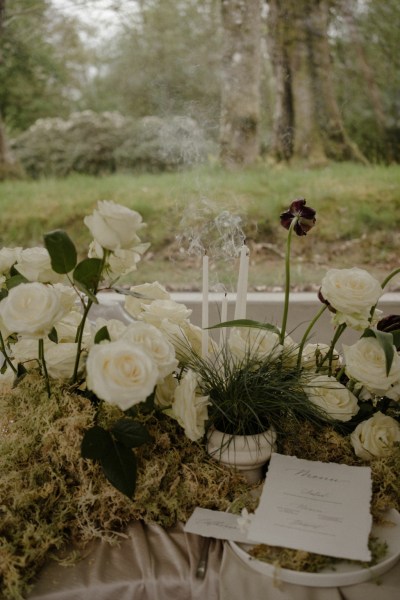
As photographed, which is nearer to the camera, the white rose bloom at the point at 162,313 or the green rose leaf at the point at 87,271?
the green rose leaf at the point at 87,271

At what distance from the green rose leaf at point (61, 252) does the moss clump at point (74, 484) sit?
0.64 ft

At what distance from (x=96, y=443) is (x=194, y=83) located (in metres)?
3.95

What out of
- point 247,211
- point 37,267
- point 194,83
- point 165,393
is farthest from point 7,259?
point 194,83

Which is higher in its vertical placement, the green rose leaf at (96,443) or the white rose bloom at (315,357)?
the white rose bloom at (315,357)

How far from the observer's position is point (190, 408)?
32.5 inches

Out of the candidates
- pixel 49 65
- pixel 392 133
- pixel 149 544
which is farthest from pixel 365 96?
pixel 149 544

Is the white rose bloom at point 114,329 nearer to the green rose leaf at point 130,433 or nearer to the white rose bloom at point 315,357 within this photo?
the green rose leaf at point 130,433

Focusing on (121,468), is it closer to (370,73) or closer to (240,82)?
(240,82)

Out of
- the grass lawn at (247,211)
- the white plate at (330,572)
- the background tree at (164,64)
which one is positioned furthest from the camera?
the background tree at (164,64)

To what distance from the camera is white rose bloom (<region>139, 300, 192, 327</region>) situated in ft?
3.26

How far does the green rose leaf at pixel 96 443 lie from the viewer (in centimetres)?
77

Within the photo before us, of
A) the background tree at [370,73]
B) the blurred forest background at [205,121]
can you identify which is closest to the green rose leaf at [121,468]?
the blurred forest background at [205,121]

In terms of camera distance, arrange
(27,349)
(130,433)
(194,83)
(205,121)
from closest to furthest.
Answer: 1. (130,433)
2. (27,349)
3. (194,83)
4. (205,121)

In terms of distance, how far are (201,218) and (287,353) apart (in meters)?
3.42
